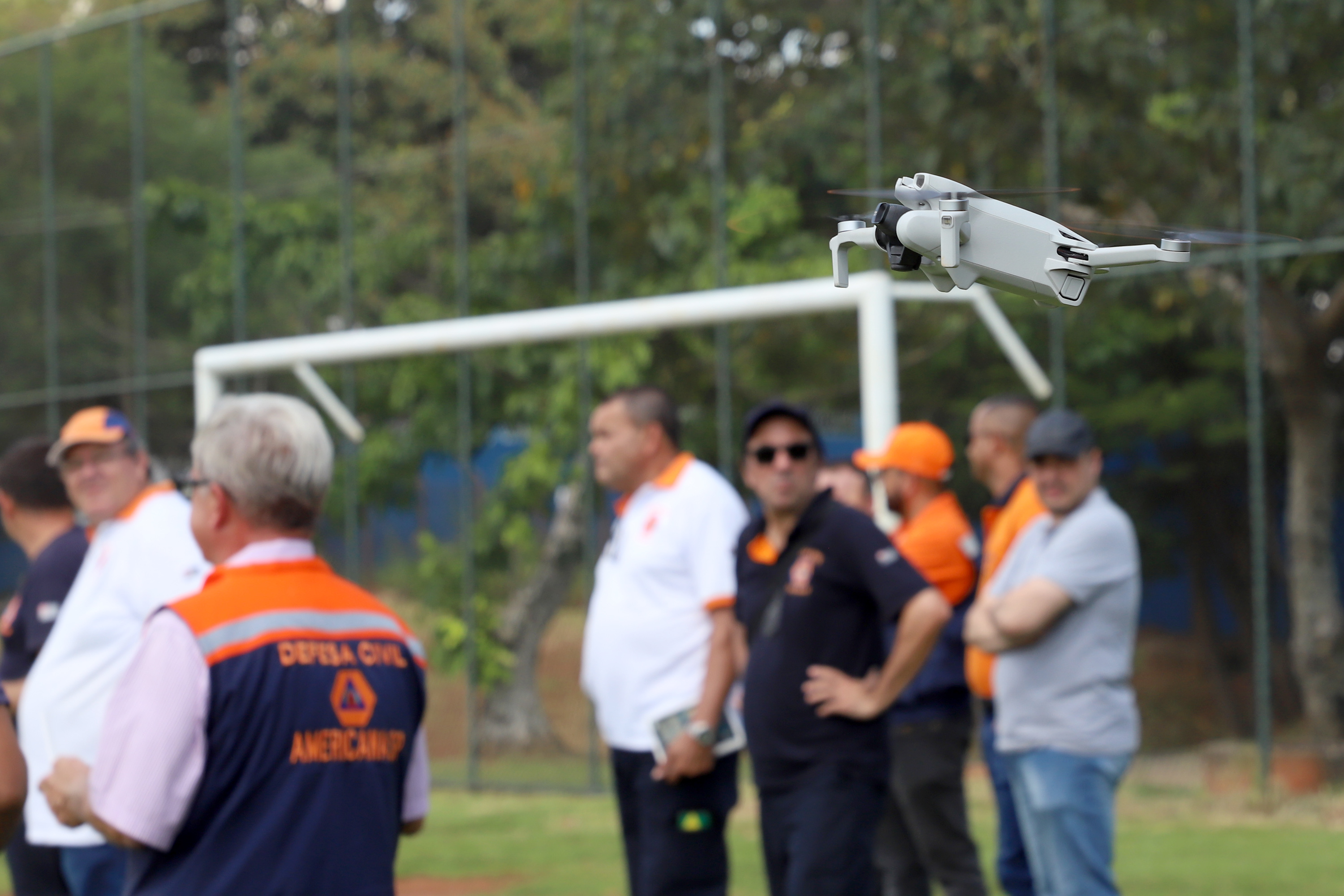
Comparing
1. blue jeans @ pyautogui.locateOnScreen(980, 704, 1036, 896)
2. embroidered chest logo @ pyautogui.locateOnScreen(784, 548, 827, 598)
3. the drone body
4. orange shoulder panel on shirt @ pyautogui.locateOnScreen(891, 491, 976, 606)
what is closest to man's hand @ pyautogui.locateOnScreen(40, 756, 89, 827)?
embroidered chest logo @ pyautogui.locateOnScreen(784, 548, 827, 598)

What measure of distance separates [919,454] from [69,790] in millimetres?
3301

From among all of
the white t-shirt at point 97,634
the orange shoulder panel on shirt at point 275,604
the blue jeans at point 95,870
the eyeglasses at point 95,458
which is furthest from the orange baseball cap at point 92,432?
the orange shoulder panel on shirt at point 275,604

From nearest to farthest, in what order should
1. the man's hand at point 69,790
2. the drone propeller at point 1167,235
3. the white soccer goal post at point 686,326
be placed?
the drone propeller at point 1167,235, the man's hand at point 69,790, the white soccer goal post at point 686,326

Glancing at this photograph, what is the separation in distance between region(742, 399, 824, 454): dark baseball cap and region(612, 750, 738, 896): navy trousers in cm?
97

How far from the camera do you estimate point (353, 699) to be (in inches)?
109

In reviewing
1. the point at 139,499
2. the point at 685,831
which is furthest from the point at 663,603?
the point at 139,499

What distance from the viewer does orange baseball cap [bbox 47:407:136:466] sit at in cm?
468

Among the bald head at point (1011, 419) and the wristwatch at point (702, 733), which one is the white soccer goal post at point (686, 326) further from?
the wristwatch at point (702, 733)

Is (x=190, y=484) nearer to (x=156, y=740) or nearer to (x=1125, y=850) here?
(x=156, y=740)

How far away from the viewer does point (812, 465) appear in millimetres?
4367

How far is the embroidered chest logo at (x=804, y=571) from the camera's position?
422 cm

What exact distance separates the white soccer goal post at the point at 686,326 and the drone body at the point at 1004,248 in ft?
19.1

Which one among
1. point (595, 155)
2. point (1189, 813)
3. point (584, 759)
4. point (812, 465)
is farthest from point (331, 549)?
point (812, 465)

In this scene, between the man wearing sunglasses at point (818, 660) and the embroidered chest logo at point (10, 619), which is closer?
the man wearing sunglasses at point (818, 660)
